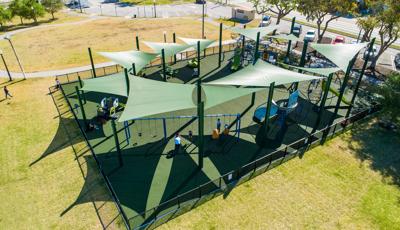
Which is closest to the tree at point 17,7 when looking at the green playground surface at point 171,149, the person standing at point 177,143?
the green playground surface at point 171,149

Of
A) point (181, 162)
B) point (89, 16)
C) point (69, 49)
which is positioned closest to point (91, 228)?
point (181, 162)

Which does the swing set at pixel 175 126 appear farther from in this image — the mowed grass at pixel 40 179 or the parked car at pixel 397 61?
the parked car at pixel 397 61

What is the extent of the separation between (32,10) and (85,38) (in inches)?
614

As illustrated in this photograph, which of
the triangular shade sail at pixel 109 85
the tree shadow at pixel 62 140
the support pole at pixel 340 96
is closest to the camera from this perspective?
the tree shadow at pixel 62 140

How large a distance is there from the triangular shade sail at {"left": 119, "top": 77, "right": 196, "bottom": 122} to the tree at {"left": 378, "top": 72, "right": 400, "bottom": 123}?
46.3ft

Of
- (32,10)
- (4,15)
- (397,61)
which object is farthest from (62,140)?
(32,10)

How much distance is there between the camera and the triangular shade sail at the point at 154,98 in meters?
14.3

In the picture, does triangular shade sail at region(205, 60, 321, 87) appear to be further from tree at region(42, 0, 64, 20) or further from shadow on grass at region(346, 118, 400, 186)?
tree at region(42, 0, 64, 20)

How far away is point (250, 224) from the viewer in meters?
12.7

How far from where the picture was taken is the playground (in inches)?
561

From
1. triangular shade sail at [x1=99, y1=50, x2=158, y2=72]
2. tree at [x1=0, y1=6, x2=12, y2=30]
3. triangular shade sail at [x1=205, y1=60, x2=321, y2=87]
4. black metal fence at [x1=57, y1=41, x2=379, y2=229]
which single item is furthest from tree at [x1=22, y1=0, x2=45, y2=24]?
triangular shade sail at [x1=205, y1=60, x2=321, y2=87]

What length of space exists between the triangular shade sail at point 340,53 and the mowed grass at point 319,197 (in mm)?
6951

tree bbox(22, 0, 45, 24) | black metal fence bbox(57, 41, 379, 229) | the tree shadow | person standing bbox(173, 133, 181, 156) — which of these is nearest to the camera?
black metal fence bbox(57, 41, 379, 229)

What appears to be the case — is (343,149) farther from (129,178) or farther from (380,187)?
(129,178)
